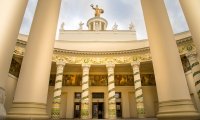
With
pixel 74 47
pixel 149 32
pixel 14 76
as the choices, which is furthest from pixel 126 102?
pixel 149 32

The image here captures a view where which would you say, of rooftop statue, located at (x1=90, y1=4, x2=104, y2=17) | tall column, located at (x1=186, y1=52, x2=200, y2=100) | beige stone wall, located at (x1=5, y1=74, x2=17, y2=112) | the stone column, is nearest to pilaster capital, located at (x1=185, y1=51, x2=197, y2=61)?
tall column, located at (x1=186, y1=52, x2=200, y2=100)

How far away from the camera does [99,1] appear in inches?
1393

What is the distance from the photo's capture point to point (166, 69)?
4.47 meters

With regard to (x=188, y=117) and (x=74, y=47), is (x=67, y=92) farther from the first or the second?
(x=188, y=117)

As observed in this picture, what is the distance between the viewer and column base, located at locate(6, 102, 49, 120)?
3.54 meters

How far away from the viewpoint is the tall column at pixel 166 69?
13.1 feet

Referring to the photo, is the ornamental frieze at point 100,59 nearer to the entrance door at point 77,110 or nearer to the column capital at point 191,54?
the column capital at point 191,54

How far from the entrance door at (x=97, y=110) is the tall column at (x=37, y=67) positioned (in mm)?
19973

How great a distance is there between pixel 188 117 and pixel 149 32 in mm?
2506

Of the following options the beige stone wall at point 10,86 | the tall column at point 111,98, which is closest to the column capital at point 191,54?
the tall column at point 111,98

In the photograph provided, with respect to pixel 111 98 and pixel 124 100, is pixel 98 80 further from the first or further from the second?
pixel 111 98

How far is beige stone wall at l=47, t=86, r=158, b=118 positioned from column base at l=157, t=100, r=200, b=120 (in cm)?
1932

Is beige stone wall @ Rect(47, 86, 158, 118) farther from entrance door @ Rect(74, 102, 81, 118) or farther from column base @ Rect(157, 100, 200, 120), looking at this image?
column base @ Rect(157, 100, 200, 120)

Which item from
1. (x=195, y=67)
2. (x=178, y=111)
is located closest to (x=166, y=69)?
(x=178, y=111)
